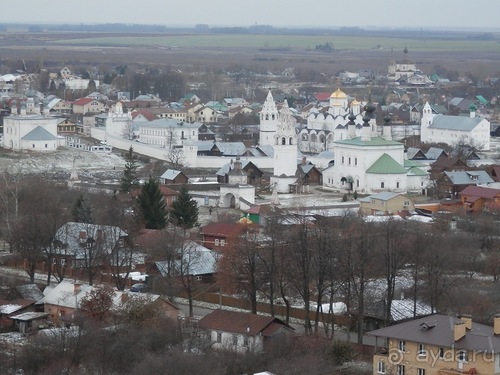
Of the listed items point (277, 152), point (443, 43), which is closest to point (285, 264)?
point (277, 152)

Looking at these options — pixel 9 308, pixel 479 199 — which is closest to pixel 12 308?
pixel 9 308

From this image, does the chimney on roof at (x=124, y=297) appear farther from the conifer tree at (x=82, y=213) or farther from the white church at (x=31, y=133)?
the white church at (x=31, y=133)

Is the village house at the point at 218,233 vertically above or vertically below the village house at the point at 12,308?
below

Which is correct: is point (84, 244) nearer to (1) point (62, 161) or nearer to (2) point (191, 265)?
(2) point (191, 265)

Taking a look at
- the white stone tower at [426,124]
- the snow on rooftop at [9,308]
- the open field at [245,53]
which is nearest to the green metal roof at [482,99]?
the white stone tower at [426,124]

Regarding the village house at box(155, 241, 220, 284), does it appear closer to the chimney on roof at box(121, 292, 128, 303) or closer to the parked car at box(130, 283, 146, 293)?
the parked car at box(130, 283, 146, 293)

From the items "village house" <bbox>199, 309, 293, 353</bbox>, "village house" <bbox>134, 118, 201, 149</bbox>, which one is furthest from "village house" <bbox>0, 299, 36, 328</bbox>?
"village house" <bbox>134, 118, 201, 149</bbox>
